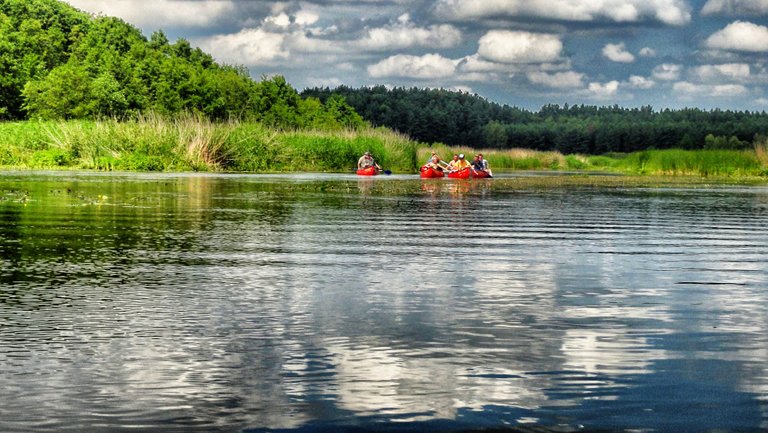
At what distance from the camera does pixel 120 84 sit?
332 feet

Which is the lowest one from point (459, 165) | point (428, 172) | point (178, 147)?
point (428, 172)

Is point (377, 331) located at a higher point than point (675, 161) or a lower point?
lower

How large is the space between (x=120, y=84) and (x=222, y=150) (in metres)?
46.2

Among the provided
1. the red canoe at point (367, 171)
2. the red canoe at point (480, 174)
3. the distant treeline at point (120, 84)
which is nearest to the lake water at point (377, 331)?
the red canoe at point (367, 171)

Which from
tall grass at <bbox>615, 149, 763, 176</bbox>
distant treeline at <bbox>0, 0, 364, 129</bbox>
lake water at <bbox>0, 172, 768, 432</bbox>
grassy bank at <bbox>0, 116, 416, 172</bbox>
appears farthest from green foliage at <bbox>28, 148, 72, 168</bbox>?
lake water at <bbox>0, 172, 768, 432</bbox>

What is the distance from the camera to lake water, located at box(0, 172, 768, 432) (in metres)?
5.34

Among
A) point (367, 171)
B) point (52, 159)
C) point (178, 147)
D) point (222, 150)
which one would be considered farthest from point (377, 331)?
point (52, 159)

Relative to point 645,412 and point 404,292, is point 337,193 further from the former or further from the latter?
point 645,412

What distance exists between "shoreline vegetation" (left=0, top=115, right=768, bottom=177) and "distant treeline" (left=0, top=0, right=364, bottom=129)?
21030 millimetres

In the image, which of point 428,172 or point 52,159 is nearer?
point 428,172

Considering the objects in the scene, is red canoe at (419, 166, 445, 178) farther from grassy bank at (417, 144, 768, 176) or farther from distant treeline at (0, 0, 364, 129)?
distant treeline at (0, 0, 364, 129)

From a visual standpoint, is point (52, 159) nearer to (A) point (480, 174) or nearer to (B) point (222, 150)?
(B) point (222, 150)

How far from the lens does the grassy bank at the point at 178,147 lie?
55625 millimetres

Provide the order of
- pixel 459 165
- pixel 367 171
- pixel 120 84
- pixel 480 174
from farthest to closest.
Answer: pixel 120 84 < pixel 480 174 < pixel 367 171 < pixel 459 165
